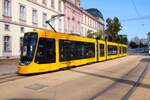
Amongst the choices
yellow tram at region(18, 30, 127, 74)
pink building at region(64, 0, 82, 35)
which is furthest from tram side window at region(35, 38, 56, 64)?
pink building at region(64, 0, 82, 35)

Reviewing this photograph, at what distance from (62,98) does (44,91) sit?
5.85ft

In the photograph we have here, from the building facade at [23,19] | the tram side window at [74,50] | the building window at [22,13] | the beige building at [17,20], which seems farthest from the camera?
the building window at [22,13]

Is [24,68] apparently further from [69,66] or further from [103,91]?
[103,91]

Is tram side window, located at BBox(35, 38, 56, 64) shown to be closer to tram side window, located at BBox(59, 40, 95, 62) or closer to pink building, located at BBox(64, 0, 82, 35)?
tram side window, located at BBox(59, 40, 95, 62)

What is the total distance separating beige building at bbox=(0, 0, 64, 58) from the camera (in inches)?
1342

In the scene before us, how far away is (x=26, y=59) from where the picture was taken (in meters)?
18.1

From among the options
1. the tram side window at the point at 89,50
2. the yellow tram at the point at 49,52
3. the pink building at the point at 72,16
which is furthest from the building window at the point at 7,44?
the pink building at the point at 72,16

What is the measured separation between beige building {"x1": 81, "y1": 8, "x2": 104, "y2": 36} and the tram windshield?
50.5 metres

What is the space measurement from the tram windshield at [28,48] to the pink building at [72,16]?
36.4m

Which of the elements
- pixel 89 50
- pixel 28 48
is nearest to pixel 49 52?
pixel 28 48

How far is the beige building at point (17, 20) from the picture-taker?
34.1 m

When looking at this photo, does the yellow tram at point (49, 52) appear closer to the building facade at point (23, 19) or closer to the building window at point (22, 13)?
the building facade at point (23, 19)

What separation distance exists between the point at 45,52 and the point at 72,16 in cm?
4171

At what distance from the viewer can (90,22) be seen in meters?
77.9
